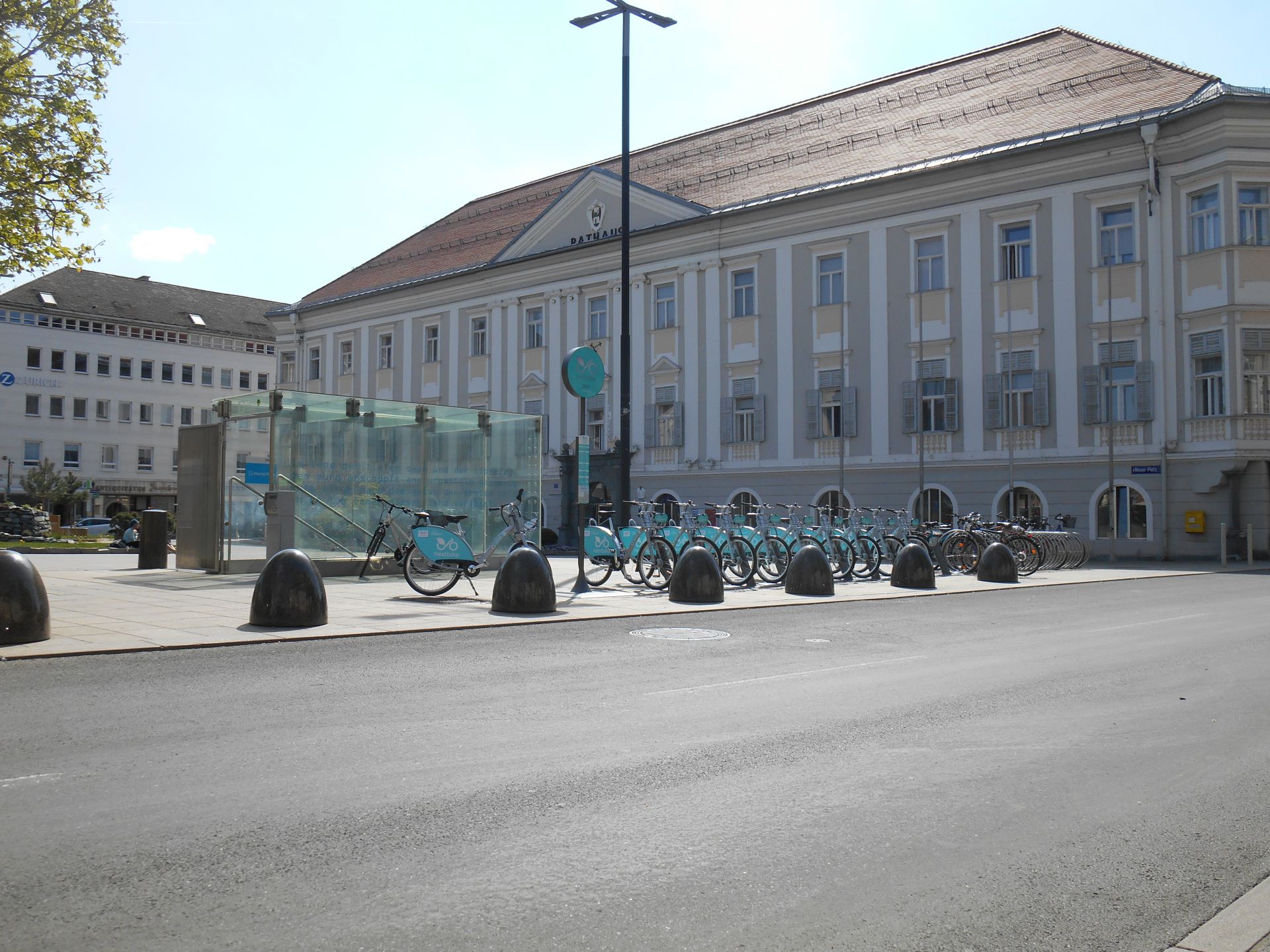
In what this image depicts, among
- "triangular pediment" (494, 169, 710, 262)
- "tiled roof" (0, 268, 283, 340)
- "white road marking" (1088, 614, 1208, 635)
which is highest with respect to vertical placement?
"tiled roof" (0, 268, 283, 340)

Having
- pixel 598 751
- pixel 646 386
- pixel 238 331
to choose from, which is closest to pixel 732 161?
pixel 646 386

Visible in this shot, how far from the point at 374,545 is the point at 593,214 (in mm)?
29355

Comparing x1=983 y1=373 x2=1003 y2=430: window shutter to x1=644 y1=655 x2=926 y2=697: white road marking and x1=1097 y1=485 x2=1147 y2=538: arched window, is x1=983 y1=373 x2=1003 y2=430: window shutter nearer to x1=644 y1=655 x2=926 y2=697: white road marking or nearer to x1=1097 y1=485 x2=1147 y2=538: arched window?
x1=1097 y1=485 x2=1147 y2=538: arched window

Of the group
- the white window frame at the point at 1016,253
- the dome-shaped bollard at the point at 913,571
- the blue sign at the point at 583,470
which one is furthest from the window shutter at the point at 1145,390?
the blue sign at the point at 583,470

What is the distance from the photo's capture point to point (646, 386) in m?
44.7

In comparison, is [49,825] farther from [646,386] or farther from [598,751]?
[646,386]

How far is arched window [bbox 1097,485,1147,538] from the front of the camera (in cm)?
3259

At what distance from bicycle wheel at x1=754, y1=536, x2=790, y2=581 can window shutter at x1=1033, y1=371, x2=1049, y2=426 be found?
16045 millimetres

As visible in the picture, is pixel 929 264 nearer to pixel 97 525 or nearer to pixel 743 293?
pixel 743 293

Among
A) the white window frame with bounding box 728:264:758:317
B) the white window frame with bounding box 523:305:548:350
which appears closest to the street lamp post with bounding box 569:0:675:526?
the white window frame with bounding box 728:264:758:317

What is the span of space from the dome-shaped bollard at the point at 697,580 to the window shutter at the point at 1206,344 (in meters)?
20.5

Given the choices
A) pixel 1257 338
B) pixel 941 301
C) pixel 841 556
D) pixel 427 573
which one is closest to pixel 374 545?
pixel 427 573

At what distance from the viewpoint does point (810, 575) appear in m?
18.0

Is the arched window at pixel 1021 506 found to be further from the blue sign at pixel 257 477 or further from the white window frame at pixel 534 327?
the blue sign at pixel 257 477
